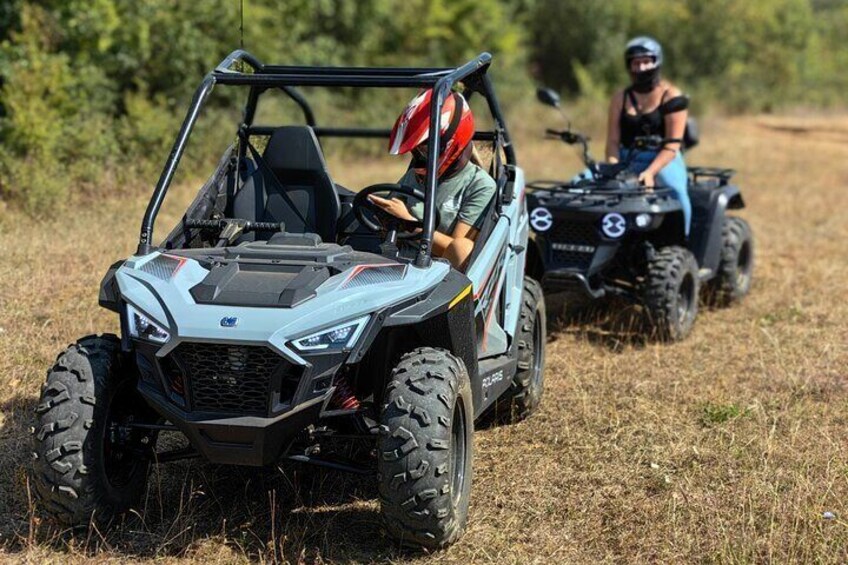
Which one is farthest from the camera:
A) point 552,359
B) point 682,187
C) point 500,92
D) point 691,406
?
point 500,92

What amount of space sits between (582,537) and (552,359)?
9.08 ft

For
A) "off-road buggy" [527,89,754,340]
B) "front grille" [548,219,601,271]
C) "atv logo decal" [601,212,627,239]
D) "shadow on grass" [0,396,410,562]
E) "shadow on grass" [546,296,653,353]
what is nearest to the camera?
"shadow on grass" [0,396,410,562]

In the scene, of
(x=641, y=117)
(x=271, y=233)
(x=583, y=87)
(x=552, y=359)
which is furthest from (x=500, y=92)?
(x=271, y=233)

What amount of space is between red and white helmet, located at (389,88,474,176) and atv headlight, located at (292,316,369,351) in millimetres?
1153

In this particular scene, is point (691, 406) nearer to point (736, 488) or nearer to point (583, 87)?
point (736, 488)

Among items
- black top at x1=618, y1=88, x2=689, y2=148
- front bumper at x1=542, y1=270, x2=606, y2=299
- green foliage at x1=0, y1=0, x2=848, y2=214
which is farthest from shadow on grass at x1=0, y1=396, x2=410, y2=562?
green foliage at x1=0, y1=0, x2=848, y2=214

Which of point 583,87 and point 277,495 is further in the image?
point 583,87

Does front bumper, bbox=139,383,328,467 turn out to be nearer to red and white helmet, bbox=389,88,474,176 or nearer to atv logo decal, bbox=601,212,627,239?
red and white helmet, bbox=389,88,474,176

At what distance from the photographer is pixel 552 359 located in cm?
736

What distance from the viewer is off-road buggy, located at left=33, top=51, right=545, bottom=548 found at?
4078mm

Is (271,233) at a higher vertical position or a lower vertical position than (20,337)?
higher

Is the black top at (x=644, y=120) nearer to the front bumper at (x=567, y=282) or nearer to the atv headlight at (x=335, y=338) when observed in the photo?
the front bumper at (x=567, y=282)

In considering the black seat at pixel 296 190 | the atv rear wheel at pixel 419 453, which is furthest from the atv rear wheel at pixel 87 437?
the black seat at pixel 296 190

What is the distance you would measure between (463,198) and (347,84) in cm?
77
